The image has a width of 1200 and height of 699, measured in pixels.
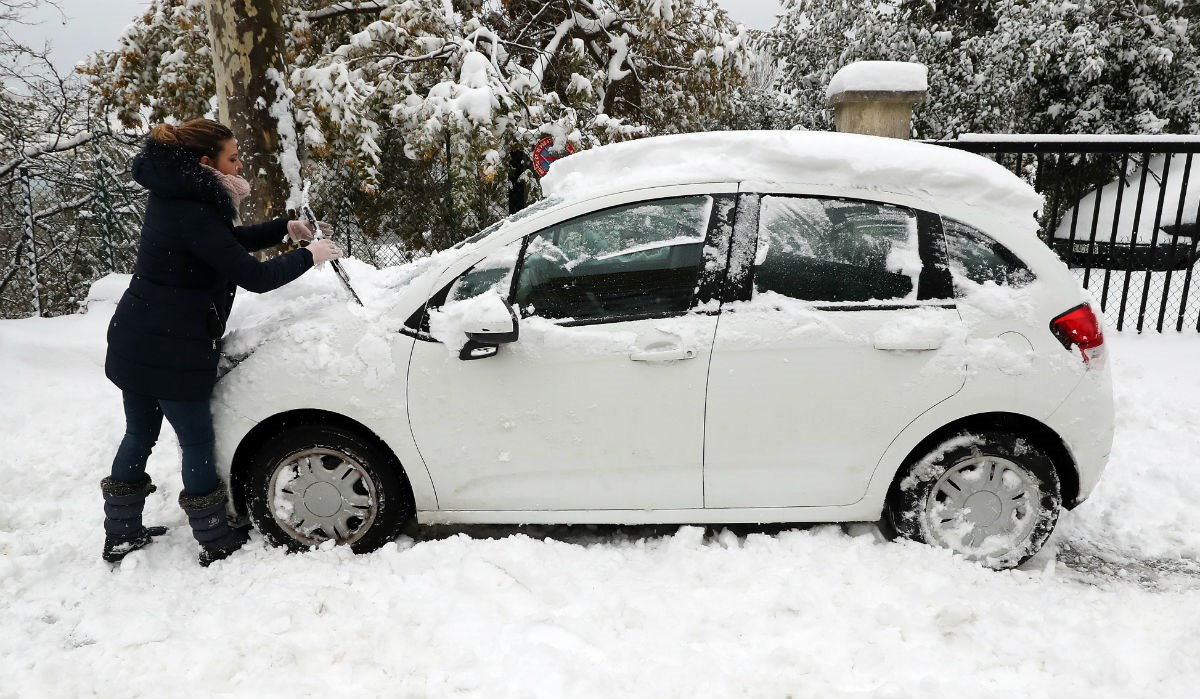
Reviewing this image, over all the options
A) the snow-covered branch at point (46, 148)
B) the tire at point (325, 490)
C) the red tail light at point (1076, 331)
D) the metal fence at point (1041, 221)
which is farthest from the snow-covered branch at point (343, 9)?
the red tail light at point (1076, 331)

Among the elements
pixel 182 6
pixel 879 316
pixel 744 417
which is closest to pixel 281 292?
pixel 744 417

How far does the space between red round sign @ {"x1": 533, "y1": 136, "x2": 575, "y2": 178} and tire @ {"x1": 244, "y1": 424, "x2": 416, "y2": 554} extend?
5.80m

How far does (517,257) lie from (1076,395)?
2.28 metres

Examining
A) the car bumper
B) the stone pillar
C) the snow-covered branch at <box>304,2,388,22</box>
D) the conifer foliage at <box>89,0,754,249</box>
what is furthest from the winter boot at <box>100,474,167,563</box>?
the snow-covered branch at <box>304,2,388,22</box>

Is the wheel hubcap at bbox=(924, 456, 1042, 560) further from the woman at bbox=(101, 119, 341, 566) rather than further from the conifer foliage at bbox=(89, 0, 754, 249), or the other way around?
the conifer foliage at bbox=(89, 0, 754, 249)

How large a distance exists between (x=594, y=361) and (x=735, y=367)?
56 cm

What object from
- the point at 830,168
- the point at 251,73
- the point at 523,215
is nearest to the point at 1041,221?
the point at 830,168

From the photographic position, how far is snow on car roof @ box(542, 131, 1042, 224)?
302 cm

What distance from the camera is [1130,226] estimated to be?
847 centimetres

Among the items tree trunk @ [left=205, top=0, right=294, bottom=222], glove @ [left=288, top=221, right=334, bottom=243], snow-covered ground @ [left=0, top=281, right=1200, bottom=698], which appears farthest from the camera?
tree trunk @ [left=205, top=0, right=294, bottom=222]

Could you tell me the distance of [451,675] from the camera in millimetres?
2451

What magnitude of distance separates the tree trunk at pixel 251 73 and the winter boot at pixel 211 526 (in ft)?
15.3

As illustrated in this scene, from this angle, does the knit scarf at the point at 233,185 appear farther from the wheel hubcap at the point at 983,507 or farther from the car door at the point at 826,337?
the wheel hubcap at the point at 983,507

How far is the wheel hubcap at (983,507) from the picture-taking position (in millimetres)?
3016
